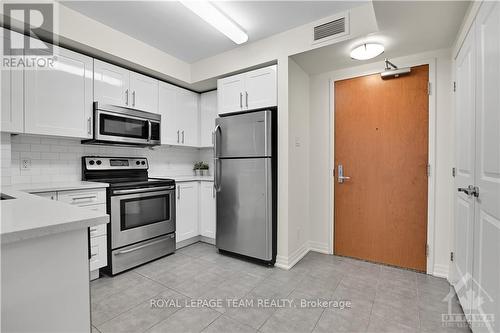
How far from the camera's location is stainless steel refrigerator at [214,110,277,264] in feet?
8.95

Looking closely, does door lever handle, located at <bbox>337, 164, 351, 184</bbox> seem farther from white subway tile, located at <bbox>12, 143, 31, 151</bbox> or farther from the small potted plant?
white subway tile, located at <bbox>12, 143, 31, 151</bbox>

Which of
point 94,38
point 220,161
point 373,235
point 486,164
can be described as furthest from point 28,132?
point 373,235

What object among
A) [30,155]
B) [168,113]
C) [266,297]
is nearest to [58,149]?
[30,155]

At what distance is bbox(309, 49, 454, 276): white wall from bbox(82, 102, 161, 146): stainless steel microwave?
6.73 feet

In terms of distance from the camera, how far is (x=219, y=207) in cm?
311

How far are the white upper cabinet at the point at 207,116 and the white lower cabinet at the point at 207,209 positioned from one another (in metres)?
0.68

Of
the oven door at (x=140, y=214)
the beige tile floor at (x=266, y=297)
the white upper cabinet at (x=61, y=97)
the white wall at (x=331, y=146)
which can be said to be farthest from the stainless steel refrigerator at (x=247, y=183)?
the white upper cabinet at (x=61, y=97)

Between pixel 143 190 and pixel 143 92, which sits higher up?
pixel 143 92

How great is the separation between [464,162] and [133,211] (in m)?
3.09

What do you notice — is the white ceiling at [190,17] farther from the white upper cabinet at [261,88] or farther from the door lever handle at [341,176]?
the door lever handle at [341,176]

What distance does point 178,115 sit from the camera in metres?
3.54

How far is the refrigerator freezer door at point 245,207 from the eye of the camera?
273cm

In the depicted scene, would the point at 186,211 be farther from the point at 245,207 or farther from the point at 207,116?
the point at 207,116

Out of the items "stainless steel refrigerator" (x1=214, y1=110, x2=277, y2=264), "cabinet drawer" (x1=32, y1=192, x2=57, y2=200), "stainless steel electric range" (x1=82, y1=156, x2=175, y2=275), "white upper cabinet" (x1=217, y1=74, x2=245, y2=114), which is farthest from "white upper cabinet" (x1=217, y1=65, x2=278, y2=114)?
"cabinet drawer" (x1=32, y1=192, x2=57, y2=200)
